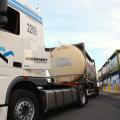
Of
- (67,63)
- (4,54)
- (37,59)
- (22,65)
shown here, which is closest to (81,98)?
(67,63)

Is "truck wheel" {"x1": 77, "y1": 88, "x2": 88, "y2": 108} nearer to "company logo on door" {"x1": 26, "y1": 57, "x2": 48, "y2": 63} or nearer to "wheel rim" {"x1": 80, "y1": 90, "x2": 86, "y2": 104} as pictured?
"wheel rim" {"x1": 80, "y1": 90, "x2": 86, "y2": 104}

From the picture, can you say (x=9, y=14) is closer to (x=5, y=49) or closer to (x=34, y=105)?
(x=5, y=49)

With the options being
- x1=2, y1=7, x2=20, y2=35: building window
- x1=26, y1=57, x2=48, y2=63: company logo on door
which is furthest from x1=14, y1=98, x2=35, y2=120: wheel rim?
x1=2, y1=7, x2=20, y2=35: building window

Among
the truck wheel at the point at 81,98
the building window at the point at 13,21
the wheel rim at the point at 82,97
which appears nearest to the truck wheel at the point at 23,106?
the building window at the point at 13,21

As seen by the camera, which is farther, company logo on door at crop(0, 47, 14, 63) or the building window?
the building window

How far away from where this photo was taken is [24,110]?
7.63m

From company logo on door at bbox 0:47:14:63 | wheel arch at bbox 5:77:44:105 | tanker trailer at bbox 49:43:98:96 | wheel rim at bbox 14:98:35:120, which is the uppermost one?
tanker trailer at bbox 49:43:98:96

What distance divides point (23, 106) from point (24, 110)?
0.14 m

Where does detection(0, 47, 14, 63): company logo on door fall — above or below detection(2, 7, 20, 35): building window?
below

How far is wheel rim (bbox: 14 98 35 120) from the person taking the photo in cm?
736

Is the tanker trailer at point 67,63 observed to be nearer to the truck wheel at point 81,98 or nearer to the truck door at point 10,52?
the truck wheel at point 81,98

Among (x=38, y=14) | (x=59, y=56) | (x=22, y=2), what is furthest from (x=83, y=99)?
(x=22, y=2)

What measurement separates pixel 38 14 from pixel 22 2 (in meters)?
0.95

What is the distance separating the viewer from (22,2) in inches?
318
